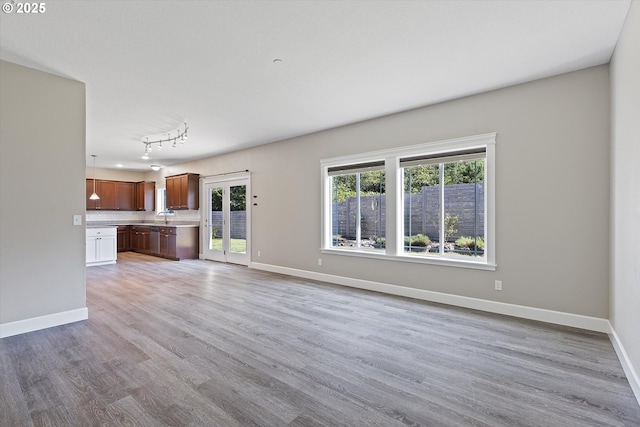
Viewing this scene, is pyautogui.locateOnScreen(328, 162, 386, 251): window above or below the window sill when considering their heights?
above

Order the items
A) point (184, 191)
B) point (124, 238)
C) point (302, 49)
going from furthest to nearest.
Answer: point (124, 238) → point (184, 191) → point (302, 49)

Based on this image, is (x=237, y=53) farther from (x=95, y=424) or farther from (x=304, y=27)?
(x=95, y=424)

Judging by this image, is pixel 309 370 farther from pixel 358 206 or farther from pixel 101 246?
pixel 101 246

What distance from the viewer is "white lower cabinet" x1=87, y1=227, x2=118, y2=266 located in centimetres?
720

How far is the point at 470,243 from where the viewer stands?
13.5 ft

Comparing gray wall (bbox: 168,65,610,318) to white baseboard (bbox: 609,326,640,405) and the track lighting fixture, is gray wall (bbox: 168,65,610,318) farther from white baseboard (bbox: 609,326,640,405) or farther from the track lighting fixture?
the track lighting fixture

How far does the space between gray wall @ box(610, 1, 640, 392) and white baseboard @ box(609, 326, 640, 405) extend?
47mm

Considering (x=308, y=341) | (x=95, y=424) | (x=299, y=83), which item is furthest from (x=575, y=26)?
(x=95, y=424)

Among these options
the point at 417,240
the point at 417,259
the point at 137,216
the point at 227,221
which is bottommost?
the point at 417,259

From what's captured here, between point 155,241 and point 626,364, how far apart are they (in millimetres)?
9587

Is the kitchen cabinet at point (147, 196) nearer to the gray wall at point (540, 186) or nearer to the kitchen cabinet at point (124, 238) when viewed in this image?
the kitchen cabinet at point (124, 238)

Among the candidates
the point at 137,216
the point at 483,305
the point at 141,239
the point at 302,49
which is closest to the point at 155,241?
the point at 141,239

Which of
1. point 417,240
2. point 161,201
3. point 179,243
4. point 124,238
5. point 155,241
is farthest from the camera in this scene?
point 161,201

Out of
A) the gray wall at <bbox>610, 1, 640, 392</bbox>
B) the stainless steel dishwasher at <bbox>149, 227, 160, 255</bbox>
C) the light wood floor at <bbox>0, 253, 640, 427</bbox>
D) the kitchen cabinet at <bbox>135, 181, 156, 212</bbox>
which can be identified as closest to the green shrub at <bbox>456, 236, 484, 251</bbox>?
the light wood floor at <bbox>0, 253, 640, 427</bbox>
